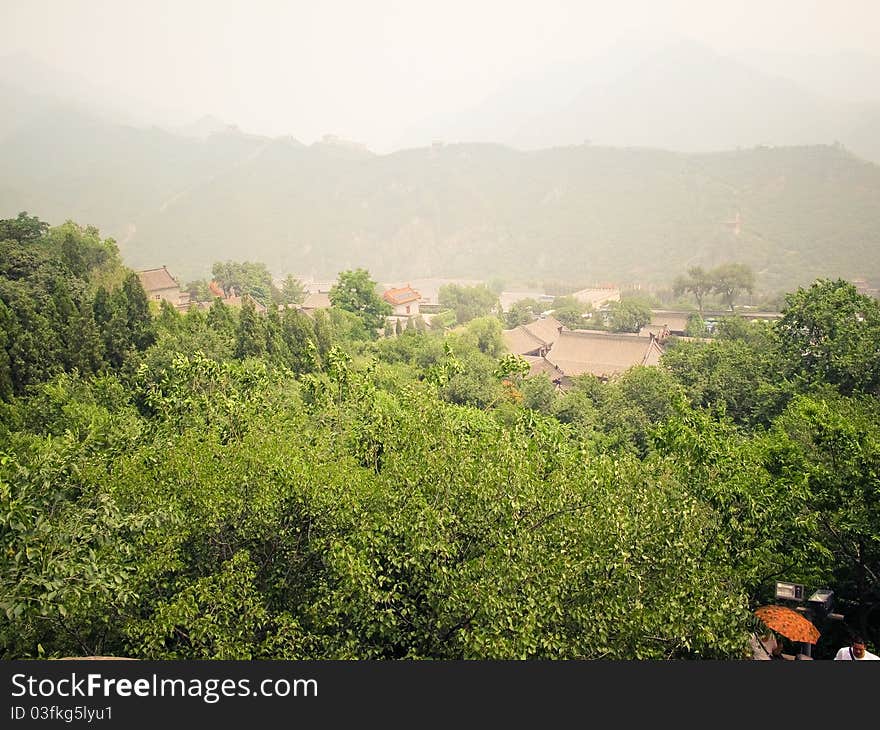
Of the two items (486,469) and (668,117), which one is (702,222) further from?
(486,469)

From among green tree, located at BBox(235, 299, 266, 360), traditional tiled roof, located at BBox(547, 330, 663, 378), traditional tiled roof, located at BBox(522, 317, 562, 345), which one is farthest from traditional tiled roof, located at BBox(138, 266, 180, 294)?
traditional tiled roof, located at BBox(547, 330, 663, 378)

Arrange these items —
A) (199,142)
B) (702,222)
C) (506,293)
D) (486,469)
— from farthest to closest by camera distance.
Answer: (199,142) → (702,222) → (506,293) → (486,469)

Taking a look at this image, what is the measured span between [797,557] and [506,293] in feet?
195

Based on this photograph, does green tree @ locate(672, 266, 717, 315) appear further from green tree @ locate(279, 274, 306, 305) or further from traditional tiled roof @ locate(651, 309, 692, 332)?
green tree @ locate(279, 274, 306, 305)

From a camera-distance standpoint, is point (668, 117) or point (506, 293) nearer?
point (506, 293)

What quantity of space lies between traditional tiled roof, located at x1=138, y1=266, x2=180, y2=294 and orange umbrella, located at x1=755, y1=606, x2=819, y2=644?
96.8 ft

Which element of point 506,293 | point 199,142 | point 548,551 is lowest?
point 506,293

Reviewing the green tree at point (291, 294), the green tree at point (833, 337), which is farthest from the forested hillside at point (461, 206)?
the green tree at point (833, 337)

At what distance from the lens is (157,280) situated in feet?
109

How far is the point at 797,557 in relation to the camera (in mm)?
7441

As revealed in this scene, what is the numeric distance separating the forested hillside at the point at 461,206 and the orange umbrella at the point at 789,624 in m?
59.8

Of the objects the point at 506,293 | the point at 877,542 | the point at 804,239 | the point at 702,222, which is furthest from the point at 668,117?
the point at 877,542

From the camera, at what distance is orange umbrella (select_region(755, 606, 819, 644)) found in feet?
22.0

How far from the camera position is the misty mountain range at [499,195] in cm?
7300
